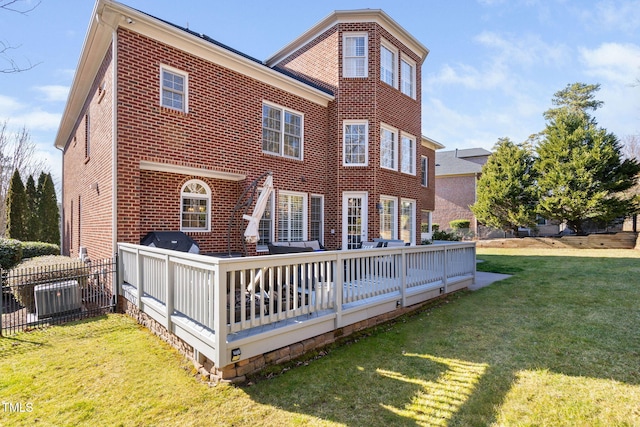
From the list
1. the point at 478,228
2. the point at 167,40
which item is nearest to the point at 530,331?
the point at 167,40

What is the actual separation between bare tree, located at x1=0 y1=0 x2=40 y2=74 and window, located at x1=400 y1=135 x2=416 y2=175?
35.1 ft

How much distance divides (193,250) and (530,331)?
664 centimetres

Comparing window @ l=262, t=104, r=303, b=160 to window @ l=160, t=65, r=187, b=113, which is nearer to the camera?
window @ l=160, t=65, r=187, b=113

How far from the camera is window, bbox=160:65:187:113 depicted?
7.26 m

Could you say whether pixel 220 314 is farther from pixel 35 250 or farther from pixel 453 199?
pixel 453 199

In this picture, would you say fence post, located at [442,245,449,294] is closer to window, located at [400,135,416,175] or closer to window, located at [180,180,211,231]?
window, located at [400,135,416,175]

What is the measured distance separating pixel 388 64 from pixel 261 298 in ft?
35.1

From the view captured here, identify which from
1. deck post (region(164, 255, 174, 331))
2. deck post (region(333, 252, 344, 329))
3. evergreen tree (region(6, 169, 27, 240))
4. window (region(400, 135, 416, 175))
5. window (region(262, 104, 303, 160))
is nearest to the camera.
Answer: deck post (region(164, 255, 174, 331))

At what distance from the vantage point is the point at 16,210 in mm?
15625

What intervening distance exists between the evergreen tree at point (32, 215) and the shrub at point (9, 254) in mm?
8906

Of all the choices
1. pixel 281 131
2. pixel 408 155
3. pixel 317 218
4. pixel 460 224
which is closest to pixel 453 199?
pixel 460 224

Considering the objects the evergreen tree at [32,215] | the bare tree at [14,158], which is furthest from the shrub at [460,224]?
the bare tree at [14,158]

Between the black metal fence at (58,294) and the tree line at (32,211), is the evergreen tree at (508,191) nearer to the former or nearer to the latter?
the black metal fence at (58,294)
